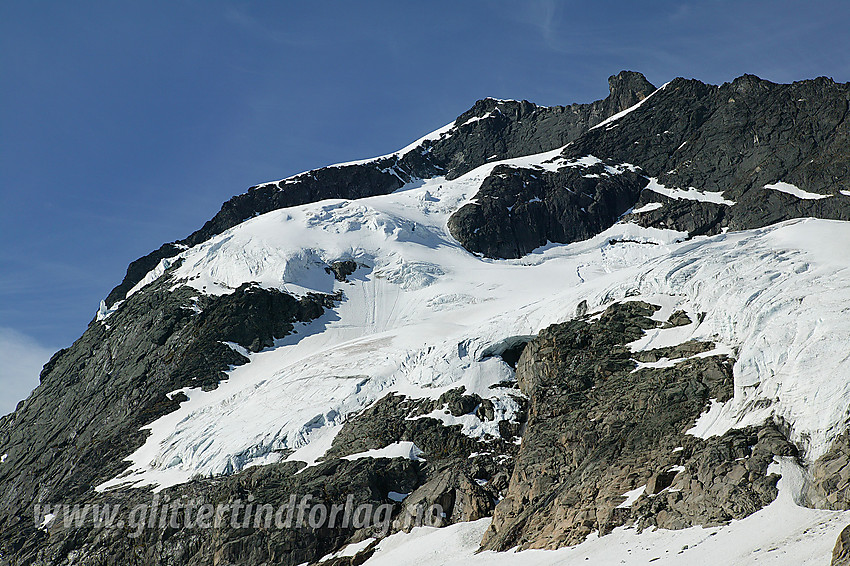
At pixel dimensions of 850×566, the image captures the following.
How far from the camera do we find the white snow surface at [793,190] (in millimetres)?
108894

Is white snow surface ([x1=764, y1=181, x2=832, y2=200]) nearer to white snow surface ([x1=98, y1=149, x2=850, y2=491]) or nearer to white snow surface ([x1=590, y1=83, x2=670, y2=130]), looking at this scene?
white snow surface ([x1=98, y1=149, x2=850, y2=491])

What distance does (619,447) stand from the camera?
35938 mm

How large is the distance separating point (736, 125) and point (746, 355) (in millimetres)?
112548

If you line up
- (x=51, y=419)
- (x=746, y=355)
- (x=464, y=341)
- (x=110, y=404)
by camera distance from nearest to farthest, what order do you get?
(x=746, y=355) → (x=464, y=341) → (x=110, y=404) → (x=51, y=419)

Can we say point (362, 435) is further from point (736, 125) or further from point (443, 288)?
point (736, 125)

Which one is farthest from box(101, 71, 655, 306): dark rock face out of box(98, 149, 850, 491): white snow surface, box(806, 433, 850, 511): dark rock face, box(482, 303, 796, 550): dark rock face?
box(806, 433, 850, 511): dark rock face

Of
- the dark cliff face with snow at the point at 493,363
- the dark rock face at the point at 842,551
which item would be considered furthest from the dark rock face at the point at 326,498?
the dark rock face at the point at 842,551

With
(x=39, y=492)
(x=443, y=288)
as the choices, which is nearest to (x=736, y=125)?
(x=443, y=288)

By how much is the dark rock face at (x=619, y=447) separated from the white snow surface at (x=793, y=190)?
248 ft

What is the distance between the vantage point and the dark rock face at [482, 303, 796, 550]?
28453 millimetres

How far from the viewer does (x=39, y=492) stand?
225 ft

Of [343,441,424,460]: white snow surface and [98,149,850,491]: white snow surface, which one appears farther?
[343,441,424,460]: white snow surface

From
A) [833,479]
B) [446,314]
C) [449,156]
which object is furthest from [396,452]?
[449,156]

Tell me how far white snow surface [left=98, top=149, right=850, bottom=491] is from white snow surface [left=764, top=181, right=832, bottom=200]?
694 inches
